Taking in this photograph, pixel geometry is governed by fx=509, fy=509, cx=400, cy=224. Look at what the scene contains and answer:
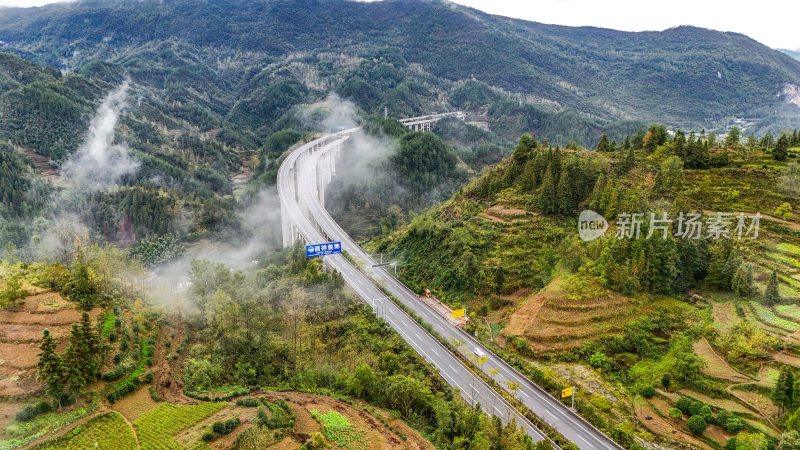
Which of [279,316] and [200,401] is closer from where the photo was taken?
[200,401]

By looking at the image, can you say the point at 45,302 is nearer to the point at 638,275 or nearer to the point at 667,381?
the point at 667,381

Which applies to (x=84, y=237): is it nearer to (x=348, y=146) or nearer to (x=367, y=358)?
(x=367, y=358)

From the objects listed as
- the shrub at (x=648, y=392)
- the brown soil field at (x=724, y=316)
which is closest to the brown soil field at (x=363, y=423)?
the shrub at (x=648, y=392)

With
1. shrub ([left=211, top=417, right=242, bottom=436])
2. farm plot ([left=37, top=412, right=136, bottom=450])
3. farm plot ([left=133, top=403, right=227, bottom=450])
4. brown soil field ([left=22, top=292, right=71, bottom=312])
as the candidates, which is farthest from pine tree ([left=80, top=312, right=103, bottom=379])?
shrub ([left=211, top=417, right=242, bottom=436])

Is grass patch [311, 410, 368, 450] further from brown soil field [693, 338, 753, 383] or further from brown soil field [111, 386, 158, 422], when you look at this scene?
brown soil field [693, 338, 753, 383]

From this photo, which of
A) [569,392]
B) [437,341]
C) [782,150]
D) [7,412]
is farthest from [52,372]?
[782,150]

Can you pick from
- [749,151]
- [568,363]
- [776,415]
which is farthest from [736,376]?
[749,151]
